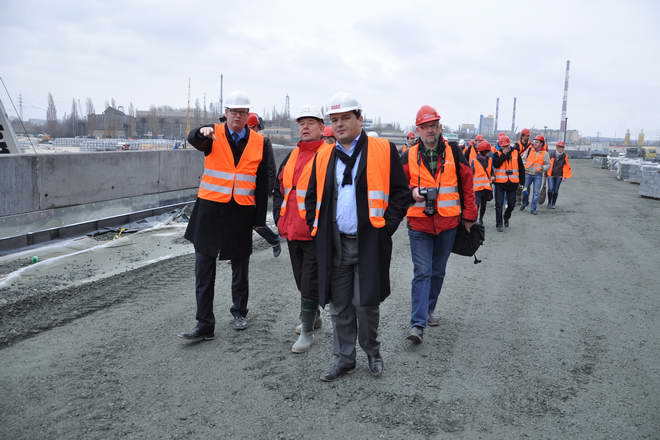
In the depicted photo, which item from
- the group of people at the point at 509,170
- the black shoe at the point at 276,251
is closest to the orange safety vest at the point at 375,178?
the group of people at the point at 509,170

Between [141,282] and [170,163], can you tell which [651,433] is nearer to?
[141,282]

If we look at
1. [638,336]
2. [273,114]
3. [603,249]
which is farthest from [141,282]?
[273,114]

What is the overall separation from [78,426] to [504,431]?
2745 millimetres

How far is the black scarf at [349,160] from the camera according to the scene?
4.38 metres

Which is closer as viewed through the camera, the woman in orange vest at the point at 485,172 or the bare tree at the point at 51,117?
the woman in orange vest at the point at 485,172

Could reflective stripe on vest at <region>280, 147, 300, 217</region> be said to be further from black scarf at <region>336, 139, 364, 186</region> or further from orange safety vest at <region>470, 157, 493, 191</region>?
orange safety vest at <region>470, 157, 493, 191</region>

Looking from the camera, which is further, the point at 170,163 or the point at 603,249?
the point at 170,163

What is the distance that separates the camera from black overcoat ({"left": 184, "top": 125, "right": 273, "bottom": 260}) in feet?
17.0

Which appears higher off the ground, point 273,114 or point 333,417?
point 273,114

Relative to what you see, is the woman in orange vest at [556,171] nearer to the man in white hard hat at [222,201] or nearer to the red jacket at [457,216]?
the red jacket at [457,216]

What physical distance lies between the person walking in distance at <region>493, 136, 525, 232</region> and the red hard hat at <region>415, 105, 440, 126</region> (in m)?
7.22

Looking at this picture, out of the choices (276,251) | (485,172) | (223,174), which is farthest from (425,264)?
(485,172)

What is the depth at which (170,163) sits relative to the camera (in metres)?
13.1

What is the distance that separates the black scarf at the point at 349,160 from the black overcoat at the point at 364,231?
0.14 ft
